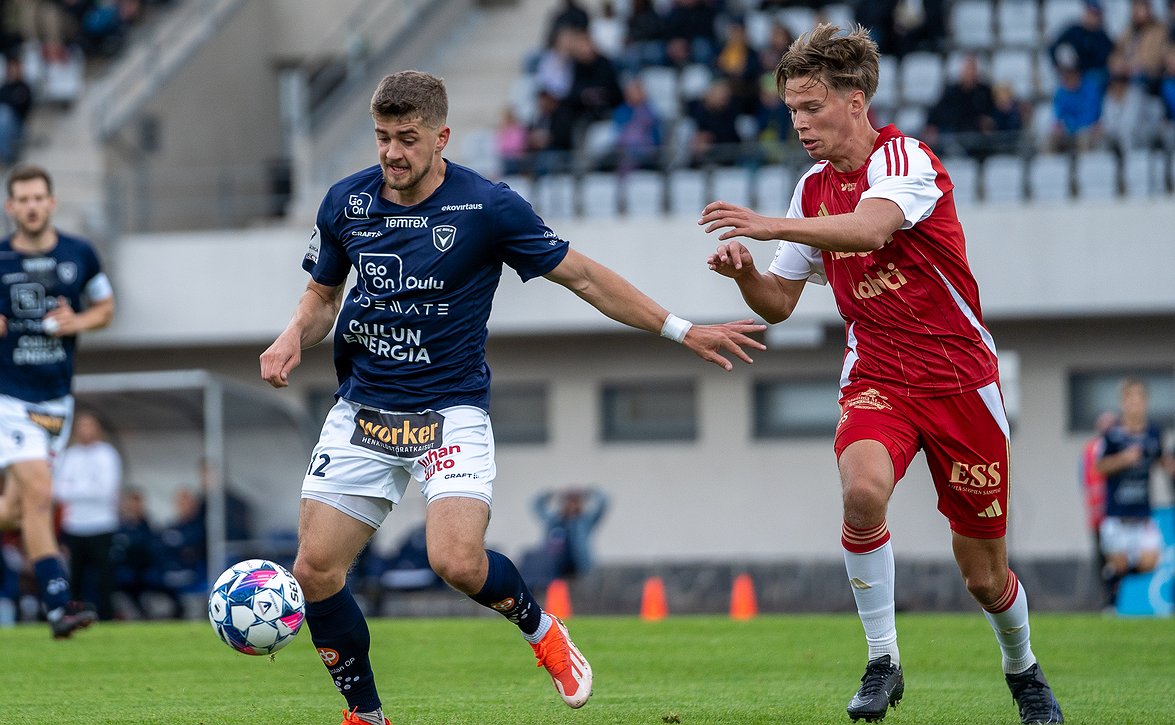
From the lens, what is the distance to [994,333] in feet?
68.5

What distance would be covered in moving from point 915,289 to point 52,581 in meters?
5.97

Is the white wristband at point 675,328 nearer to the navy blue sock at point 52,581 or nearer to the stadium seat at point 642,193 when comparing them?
the navy blue sock at point 52,581

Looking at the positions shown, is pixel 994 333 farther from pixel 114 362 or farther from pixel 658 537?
pixel 114 362

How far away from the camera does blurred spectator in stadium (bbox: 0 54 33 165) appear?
75.0 feet

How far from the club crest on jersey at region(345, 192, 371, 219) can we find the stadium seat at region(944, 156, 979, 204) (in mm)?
14024

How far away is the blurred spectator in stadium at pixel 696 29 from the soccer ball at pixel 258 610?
16.6m

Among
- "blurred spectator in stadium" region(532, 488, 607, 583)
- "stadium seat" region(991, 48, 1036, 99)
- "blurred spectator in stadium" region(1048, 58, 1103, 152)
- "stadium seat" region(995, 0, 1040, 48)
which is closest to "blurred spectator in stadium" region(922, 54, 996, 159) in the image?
"blurred spectator in stadium" region(1048, 58, 1103, 152)

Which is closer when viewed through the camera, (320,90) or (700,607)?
(700,607)

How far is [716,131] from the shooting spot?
2027 centimetres

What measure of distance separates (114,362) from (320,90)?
16.9ft

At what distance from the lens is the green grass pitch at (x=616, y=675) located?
7.21m

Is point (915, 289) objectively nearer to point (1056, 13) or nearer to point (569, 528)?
point (569, 528)

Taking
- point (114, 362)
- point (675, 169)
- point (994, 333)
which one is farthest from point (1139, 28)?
point (114, 362)

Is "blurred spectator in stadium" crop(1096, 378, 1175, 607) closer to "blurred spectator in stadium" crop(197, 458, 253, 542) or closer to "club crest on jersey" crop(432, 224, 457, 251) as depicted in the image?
"blurred spectator in stadium" crop(197, 458, 253, 542)
